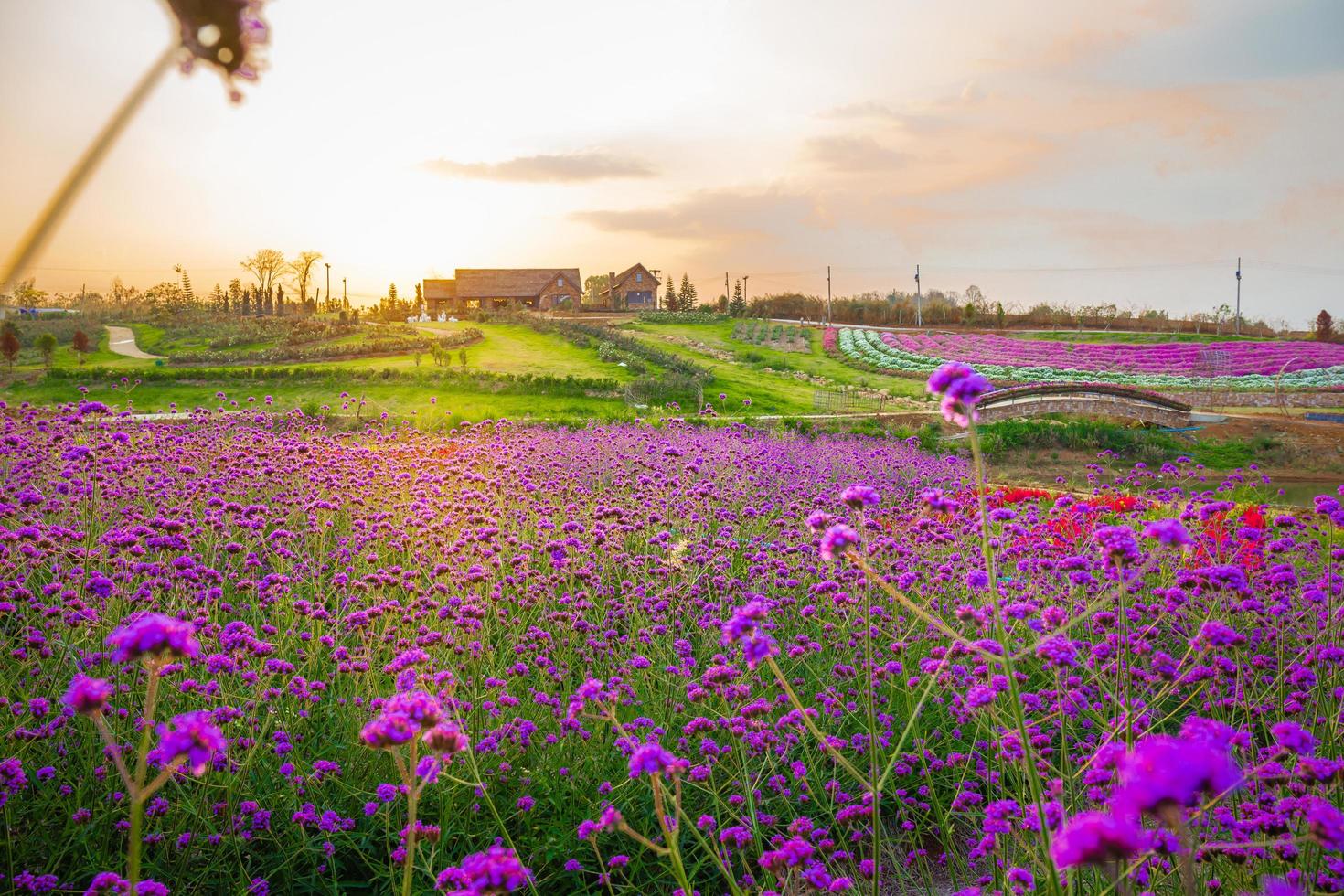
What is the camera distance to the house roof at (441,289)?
212ft

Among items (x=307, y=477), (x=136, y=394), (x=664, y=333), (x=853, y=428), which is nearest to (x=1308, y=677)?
(x=307, y=477)

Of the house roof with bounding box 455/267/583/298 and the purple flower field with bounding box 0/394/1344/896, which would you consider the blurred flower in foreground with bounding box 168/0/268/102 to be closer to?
the purple flower field with bounding box 0/394/1344/896

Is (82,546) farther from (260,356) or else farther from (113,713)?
(260,356)

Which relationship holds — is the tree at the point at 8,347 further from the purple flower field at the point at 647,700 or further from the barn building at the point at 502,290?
the barn building at the point at 502,290

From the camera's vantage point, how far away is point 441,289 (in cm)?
6488

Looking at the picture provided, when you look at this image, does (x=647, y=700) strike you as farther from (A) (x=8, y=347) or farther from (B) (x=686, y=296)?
(B) (x=686, y=296)

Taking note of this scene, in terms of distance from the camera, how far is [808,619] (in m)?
5.34

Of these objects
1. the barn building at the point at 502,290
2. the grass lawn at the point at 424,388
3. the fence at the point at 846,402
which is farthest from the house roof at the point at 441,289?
the fence at the point at 846,402

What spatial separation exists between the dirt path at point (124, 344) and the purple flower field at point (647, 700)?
96.6 ft

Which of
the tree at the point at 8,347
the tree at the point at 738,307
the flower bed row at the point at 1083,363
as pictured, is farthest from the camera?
the tree at the point at 738,307

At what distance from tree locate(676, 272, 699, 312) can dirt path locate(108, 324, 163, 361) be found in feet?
126

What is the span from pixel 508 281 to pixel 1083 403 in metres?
49.8

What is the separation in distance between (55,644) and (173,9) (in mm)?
4367

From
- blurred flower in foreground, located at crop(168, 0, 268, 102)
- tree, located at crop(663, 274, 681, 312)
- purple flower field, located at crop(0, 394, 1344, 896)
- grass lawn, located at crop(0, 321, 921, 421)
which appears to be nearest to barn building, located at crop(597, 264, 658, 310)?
tree, located at crop(663, 274, 681, 312)
